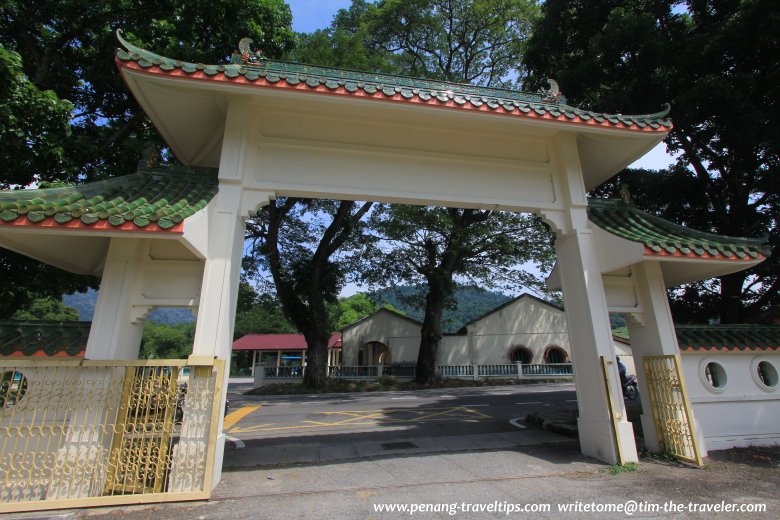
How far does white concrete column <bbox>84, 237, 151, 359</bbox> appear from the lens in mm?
4113

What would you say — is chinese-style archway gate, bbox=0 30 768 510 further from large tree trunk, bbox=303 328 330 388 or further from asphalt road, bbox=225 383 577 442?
large tree trunk, bbox=303 328 330 388

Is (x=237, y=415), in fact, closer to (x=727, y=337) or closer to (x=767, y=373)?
(x=727, y=337)

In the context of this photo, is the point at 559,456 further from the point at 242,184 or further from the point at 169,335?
the point at 169,335

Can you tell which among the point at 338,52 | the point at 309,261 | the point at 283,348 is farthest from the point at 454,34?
the point at 283,348

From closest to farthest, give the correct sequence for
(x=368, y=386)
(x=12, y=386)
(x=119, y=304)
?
(x=12, y=386) < (x=119, y=304) < (x=368, y=386)

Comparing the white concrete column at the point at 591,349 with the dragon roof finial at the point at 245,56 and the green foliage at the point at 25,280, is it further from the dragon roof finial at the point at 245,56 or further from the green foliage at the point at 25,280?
the green foliage at the point at 25,280

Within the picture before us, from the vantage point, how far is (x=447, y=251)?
17781 mm

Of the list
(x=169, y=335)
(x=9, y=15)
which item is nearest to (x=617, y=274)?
(x=9, y=15)

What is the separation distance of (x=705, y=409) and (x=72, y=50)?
1370cm

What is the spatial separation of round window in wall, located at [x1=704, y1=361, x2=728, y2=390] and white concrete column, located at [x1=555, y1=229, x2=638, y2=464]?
1.64 metres

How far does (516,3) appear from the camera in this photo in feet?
57.1

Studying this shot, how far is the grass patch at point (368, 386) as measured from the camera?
17109 millimetres

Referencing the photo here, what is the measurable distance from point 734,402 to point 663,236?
2643 millimetres

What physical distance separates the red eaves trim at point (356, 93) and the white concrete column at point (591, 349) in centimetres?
154
